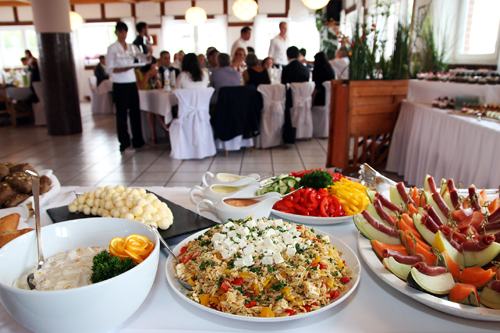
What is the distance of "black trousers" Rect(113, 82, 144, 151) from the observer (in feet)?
15.1

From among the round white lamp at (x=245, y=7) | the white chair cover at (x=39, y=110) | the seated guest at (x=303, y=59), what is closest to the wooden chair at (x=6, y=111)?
the white chair cover at (x=39, y=110)

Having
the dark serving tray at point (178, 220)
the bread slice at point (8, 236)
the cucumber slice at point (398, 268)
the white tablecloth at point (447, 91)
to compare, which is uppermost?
the white tablecloth at point (447, 91)

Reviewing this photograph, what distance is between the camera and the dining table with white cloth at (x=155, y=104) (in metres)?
4.42

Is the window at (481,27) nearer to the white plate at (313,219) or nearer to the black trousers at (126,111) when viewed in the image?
the white plate at (313,219)

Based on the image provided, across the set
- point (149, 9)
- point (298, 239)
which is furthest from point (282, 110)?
point (149, 9)

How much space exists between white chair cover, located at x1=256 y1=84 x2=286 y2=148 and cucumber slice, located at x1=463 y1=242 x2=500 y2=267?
4253mm

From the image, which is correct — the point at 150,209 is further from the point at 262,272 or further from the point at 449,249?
the point at 449,249

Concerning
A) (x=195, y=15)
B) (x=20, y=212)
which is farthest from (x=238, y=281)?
(x=195, y=15)

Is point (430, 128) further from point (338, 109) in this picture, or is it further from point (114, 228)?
point (114, 228)

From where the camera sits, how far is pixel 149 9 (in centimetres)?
1216

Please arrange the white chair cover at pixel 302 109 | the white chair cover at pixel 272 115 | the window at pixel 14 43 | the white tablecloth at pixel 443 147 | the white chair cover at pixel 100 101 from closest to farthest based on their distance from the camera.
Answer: the white tablecloth at pixel 443 147 < the white chair cover at pixel 272 115 < the white chair cover at pixel 302 109 < the white chair cover at pixel 100 101 < the window at pixel 14 43

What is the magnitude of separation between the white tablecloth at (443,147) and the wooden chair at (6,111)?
23.4 feet

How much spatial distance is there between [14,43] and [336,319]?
52.3ft

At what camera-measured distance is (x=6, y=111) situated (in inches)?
273
